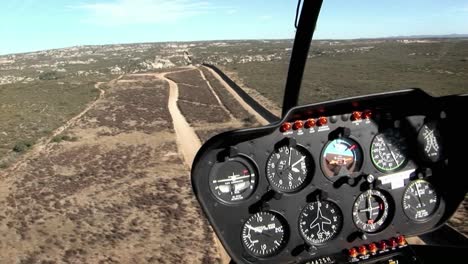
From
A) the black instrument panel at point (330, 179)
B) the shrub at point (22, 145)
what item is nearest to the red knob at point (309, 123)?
the black instrument panel at point (330, 179)

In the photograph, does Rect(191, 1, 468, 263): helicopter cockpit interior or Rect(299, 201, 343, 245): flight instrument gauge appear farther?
Rect(299, 201, 343, 245): flight instrument gauge

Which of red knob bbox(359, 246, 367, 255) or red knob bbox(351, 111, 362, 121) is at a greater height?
red knob bbox(351, 111, 362, 121)

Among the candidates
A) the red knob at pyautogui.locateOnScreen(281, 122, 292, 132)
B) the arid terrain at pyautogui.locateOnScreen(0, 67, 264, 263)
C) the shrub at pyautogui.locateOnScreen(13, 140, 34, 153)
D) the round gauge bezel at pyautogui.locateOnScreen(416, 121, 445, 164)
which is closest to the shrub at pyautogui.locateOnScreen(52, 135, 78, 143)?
the arid terrain at pyautogui.locateOnScreen(0, 67, 264, 263)

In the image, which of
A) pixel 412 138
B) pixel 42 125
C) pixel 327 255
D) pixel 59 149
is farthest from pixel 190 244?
pixel 42 125

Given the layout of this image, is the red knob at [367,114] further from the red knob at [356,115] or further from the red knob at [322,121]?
the red knob at [322,121]

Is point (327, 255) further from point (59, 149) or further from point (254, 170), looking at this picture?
point (59, 149)

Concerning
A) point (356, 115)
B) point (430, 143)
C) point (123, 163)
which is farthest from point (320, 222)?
point (123, 163)

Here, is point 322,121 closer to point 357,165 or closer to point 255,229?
point 357,165

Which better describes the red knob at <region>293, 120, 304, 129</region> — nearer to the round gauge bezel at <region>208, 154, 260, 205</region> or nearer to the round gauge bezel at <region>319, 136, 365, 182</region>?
the round gauge bezel at <region>319, 136, 365, 182</region>

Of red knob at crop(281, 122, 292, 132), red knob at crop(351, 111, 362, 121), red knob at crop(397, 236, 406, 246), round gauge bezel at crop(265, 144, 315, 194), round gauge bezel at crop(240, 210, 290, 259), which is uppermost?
red knob at crop(351, 111, 362, 121)
